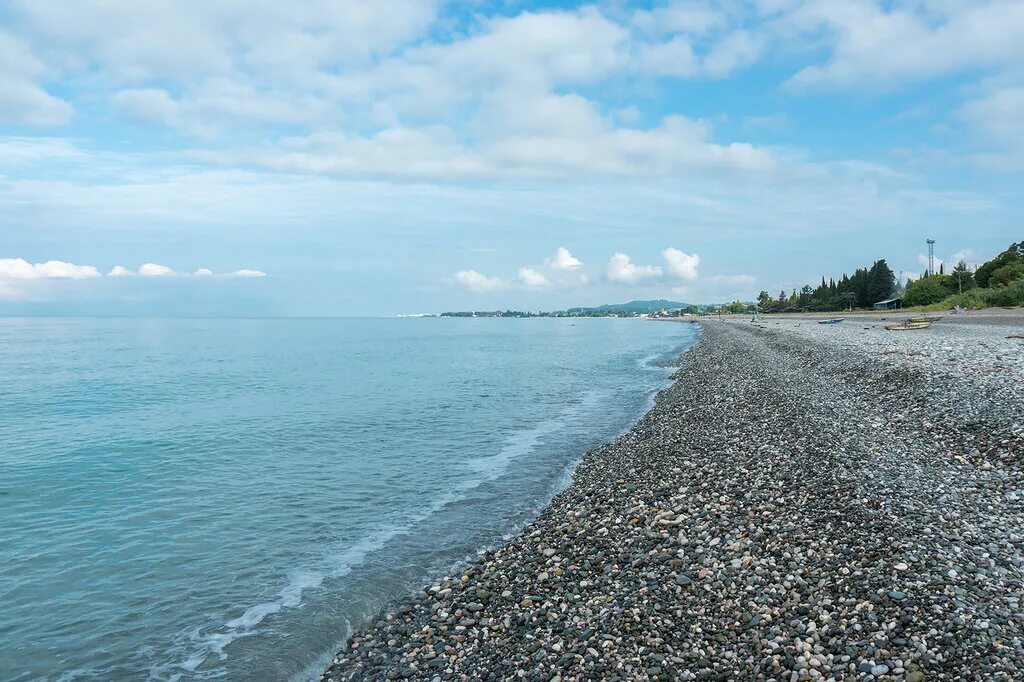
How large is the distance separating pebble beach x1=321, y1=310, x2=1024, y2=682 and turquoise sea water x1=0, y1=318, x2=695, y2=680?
187 cm

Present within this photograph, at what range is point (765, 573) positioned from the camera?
30.5ft

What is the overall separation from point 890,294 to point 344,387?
150 m

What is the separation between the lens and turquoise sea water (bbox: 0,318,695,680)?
10.8 m

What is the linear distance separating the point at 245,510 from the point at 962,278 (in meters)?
143

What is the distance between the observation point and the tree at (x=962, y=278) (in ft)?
381

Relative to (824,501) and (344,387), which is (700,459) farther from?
(344,387)

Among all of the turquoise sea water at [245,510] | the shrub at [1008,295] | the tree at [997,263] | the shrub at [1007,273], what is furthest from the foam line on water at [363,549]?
the tree at [997,263]

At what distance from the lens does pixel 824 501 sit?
12133 mm

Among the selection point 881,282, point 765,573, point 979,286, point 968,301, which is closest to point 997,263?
point 979,286

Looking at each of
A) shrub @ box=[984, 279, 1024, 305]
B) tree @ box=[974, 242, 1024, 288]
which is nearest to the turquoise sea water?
shrub @ box=[984, 279, 1024, 305]

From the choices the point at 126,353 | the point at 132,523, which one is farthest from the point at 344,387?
the point at 126,353

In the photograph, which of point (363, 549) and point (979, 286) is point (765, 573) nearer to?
point (363, 549)

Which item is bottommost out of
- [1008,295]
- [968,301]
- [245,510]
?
[245,510]

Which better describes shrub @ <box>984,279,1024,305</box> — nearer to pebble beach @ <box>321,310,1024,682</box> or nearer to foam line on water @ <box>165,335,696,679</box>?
foam line on water @ <box>165,335,696,679</box>
